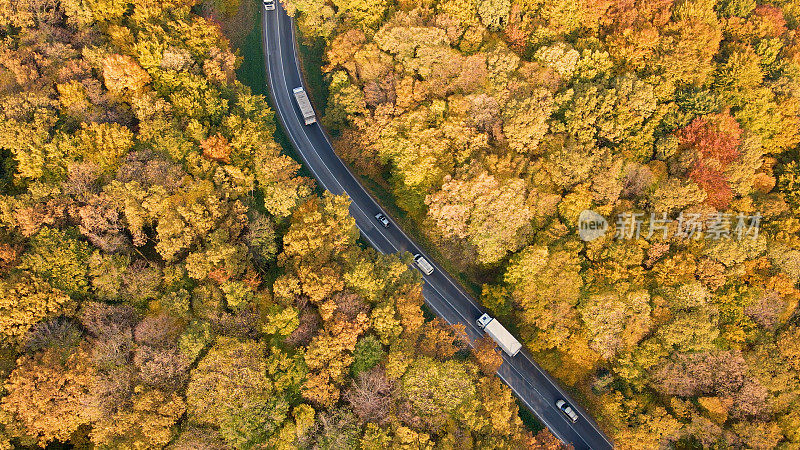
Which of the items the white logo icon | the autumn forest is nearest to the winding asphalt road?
the autumn forest

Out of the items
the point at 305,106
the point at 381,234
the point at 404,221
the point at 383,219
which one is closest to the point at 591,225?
the point at 404,221

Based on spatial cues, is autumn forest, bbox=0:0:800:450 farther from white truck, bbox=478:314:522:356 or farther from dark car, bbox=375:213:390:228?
dark car, bbox=375:213:390:228

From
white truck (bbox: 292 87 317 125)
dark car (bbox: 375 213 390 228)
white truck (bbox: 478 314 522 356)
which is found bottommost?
white truck (bbox: 478 314 522 356)

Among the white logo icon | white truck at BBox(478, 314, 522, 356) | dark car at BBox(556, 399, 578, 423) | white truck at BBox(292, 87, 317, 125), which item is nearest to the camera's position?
the white logo icon

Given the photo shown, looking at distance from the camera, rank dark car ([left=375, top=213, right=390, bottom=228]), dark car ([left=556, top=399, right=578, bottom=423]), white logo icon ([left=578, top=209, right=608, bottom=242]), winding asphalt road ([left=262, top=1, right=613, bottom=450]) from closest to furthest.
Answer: white logo icon ([left=578, top=209, right=608, bottom=242]), dark car ([left=556, top=399, right=578, bottom=423]), winding asphalt road ([left=262, top=1, right=613, bottom=450]), dark car ([left=375, top=213, right=390, bottom=228])

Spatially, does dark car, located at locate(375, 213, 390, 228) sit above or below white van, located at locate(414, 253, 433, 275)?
above

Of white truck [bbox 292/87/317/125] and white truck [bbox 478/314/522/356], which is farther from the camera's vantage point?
white truck [bbox 292/87/317/125]

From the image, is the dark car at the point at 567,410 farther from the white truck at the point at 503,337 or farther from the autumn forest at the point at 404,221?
the white truck at the point at 503,337
